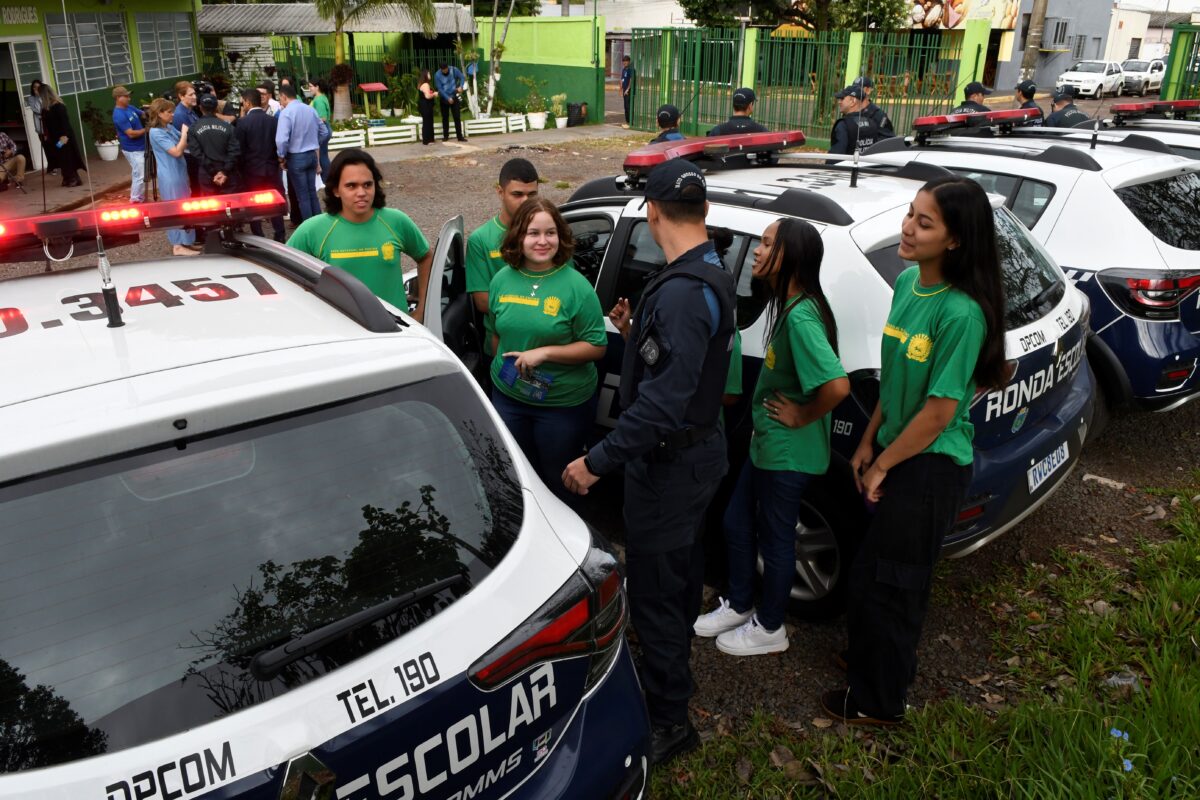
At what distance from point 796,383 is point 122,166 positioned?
16.8 m

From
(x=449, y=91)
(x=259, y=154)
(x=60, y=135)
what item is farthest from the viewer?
(x=449, y=91)

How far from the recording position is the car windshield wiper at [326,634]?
1635mm

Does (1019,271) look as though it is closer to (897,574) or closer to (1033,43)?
(897,574)

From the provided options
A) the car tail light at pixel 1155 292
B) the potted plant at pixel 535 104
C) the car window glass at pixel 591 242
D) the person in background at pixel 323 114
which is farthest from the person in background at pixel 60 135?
the car tail light at pixel 1155 292

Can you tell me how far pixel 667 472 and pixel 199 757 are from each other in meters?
1.50

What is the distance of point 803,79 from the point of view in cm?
1792

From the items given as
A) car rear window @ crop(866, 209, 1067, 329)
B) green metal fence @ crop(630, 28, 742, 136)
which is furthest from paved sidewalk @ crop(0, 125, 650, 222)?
car rear window @ crop(866, 209, 1067, 329)

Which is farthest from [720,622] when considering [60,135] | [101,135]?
[101,135]

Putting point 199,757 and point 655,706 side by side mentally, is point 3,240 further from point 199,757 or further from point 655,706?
point 655,706

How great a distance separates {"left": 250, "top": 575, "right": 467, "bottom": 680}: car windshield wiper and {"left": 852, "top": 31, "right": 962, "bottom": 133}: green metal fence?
17244mm

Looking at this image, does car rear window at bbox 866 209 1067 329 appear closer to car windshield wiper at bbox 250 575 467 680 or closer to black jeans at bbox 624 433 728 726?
black jeans at bbox 624 433 728 726

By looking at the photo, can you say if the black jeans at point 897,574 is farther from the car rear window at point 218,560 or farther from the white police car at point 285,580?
the car rear window at point 218,560

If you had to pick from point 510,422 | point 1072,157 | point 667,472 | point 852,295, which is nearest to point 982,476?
point 852,295

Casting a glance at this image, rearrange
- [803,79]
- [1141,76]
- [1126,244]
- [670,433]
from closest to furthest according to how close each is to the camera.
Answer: [670,433] → [1126,244] → [803,79] → [1141,76]
